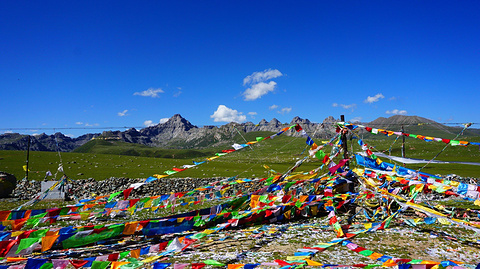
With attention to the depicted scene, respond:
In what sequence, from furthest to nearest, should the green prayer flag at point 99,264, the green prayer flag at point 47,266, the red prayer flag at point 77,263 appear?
the green prayer flag at point 99,264, the red prayer flag at point 77,263, the green prayer flag at point 47,266

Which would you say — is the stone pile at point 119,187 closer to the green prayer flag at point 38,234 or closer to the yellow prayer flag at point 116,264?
the green prayer flag at point 38,234

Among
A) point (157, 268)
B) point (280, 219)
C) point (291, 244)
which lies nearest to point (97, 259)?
point (157, 268)

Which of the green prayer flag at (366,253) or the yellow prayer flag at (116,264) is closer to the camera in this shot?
the yellow prayer flag at (116,264)

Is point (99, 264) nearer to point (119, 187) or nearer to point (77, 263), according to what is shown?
point (77, 263)

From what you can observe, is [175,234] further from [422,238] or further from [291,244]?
[422,238]

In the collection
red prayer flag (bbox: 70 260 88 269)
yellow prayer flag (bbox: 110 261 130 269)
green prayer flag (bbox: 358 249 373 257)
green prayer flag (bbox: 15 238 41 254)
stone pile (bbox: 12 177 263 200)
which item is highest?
green prayer flag (bbox: 15 238 41 254)

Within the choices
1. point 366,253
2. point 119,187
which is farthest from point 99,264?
point 119,187

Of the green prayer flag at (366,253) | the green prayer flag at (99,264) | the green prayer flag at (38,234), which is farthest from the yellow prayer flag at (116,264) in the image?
the green prayer flag at (366,253)

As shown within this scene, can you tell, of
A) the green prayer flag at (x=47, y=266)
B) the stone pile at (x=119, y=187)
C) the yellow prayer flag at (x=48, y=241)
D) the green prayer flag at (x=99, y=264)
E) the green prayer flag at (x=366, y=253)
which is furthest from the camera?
the stone pile at (x=119, y=187)

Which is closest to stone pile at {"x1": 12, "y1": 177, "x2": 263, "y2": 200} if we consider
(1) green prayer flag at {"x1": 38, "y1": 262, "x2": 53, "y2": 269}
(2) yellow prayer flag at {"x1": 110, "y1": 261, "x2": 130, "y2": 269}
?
(2) yellow prayer flag at {"x1": 110, "y1": 261, "x2": 130, "y2": 269}

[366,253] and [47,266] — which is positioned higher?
[47,266]

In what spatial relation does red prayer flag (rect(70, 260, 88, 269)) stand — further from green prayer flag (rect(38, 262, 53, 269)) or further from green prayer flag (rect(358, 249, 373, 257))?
green prayer flag (rect(358, 249, 373, 257))

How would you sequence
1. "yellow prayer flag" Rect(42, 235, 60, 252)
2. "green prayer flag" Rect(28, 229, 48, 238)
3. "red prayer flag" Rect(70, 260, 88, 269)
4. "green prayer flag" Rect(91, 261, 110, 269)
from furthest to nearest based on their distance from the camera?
"green prayer flag" Rect(28, 229, 48, 238) < "yellow prayer flag" Rect(42, 235, 60, 252) < "green prayer flag" Rect(91, 261, 110, 269) < "red prayer flag" Rect(70, 260, 88, 269)

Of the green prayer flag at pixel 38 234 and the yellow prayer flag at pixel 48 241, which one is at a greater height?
the green prayer flag at pixel 38 234
